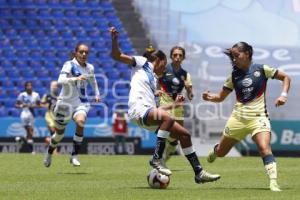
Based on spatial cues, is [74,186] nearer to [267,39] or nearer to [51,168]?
[51,168]

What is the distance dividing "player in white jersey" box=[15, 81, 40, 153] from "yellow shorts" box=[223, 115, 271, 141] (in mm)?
17786

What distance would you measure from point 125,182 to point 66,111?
441 cm

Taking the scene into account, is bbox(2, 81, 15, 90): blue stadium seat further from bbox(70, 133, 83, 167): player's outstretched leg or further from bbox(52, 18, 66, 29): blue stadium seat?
bbox(70, 133, 83, 167): player's outstretched leg

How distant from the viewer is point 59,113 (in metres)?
18.2

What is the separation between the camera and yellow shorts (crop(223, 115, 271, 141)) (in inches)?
504

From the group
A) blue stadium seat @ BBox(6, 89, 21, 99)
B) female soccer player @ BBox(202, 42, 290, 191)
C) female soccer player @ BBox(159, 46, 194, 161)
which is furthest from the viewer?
blue stadium seat @ BBox(6, 89, 21, 99)

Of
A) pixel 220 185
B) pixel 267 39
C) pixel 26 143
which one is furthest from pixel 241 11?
pixel 220 185

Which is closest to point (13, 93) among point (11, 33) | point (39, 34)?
point (11, 33)

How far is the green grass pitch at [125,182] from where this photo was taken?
11.6 m

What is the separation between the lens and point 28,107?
30.8m

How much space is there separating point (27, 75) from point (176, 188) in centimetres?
2321

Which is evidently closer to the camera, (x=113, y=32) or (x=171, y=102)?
(x=113, y=32)

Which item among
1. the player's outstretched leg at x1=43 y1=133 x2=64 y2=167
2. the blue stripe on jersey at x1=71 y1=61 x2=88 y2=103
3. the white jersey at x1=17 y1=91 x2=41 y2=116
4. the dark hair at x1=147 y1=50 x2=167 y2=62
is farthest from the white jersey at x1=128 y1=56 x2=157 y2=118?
the white jersey at x1=17 y1=91 x2=41 y2=116

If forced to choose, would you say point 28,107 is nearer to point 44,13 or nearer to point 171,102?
point 44,13
